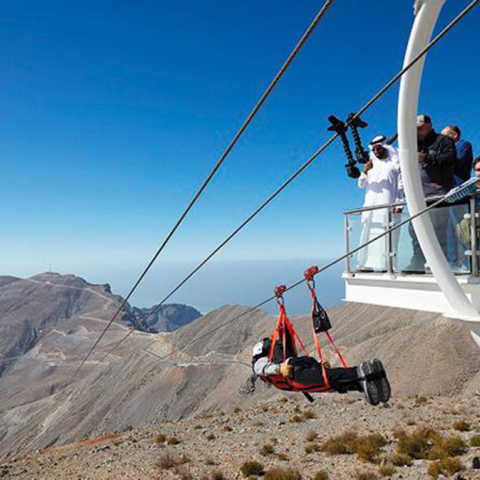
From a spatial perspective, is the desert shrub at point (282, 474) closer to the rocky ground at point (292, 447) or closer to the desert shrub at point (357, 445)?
the rocky ground at point (292, 447)

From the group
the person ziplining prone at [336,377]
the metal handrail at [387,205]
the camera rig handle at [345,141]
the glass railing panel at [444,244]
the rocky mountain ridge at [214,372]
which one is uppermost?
the camera rig handle at [345,141]

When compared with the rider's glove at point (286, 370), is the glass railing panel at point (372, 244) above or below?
above

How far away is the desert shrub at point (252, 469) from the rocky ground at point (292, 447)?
76 mm

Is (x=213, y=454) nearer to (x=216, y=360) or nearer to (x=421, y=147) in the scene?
(x=421, y=147)

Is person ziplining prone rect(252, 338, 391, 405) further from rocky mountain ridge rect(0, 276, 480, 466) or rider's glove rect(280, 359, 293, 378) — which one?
rocky mountain ridge rect(0, 276, 480, 466)

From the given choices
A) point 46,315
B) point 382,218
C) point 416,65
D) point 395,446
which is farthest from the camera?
point 46,315

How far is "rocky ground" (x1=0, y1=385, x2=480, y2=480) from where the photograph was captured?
49.2 feet

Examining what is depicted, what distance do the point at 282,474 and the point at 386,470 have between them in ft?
11.5

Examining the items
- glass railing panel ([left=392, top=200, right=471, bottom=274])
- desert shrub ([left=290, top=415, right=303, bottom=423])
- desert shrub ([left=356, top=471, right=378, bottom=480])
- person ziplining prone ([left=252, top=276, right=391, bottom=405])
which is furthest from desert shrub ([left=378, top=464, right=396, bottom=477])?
glass railing panel ([left=392, top=200, right=471, bottom=274])

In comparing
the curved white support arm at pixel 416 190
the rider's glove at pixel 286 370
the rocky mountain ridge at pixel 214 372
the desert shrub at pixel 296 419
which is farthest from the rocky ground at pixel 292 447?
the curved white support arm at pixel 416 190

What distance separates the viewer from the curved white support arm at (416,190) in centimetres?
578

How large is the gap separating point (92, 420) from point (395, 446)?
4196 centimetres

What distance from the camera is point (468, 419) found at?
18906 mm

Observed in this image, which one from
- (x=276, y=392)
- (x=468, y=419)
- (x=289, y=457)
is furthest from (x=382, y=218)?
(x=276, y=392)
